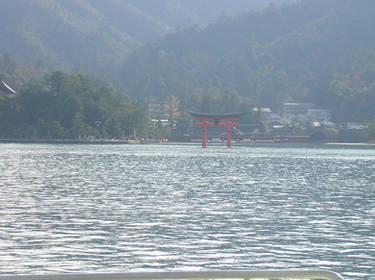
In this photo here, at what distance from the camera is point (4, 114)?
341 ft

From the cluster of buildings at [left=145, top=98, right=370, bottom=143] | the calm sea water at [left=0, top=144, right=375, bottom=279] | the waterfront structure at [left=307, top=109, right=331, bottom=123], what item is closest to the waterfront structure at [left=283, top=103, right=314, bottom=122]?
the waterfront structure at [left=307, top=109, right=331, bottom=123]

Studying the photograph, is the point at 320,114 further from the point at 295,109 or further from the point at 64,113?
the point at 64,113

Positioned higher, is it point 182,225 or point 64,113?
point 64,113

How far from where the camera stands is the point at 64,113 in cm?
10262

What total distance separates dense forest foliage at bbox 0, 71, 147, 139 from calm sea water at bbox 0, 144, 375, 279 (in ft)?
224

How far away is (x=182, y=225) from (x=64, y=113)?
8654cm

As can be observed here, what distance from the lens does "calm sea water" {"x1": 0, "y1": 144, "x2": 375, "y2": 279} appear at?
13.0m

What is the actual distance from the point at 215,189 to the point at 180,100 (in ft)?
459

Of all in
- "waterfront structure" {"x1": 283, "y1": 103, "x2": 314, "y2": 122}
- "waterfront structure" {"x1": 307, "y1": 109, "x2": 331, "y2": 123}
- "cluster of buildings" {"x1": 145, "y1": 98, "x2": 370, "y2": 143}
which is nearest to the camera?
"cluster of buildings" {"x1": 145, "y1": 98, "x2": 370, "y2": 143}

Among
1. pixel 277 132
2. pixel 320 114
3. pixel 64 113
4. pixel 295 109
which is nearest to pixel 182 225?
pixel 64 113

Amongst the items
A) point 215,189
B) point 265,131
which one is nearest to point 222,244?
point 215,189

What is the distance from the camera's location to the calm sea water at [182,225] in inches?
511

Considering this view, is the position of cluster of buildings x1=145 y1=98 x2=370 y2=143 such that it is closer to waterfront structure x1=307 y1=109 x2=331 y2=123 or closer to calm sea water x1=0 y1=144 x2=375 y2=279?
waterfront structure x1=307 y1=109 x2=331 y2=123

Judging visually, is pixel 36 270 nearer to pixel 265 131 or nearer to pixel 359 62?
pixel 265 131
